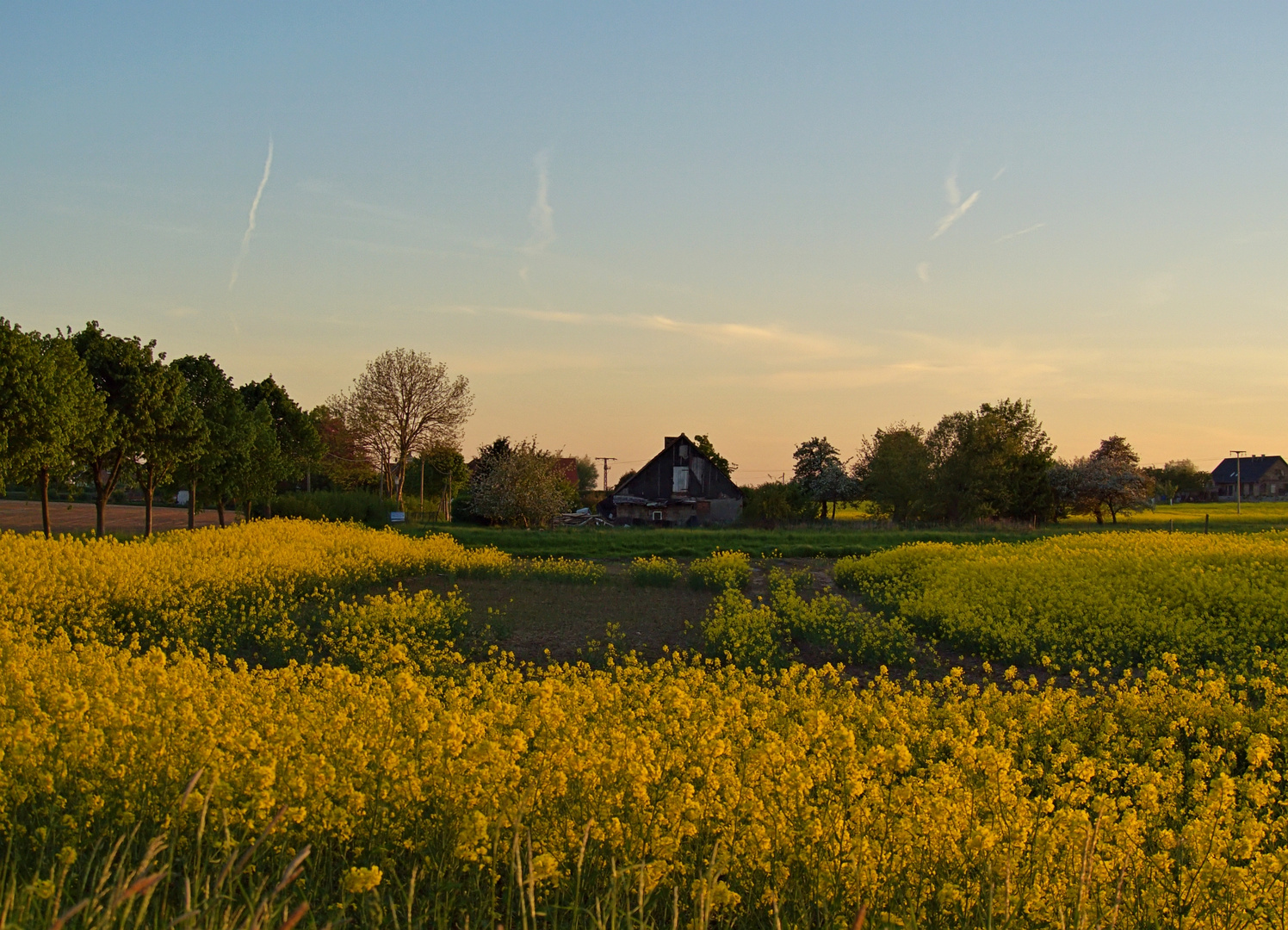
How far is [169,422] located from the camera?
97.5 feet

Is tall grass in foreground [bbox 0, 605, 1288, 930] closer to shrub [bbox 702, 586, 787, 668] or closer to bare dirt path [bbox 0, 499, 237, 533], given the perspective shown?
shrub [bbox 702, 586, 787, 668]

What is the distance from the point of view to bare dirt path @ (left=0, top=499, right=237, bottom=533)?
38688 mm

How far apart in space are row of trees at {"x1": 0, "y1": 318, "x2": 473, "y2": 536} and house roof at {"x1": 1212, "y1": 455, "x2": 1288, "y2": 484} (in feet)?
342

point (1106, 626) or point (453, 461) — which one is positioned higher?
point (453, 461)

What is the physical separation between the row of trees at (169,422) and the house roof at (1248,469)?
104362 millimetres

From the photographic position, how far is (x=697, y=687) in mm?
7754

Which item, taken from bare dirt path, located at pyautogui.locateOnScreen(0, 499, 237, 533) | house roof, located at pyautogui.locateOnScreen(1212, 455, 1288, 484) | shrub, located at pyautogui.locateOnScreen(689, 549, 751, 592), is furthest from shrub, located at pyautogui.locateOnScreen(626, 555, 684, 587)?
house roof, located at pyautogui.locateOnScreen(1212, 455, 1288, 484)

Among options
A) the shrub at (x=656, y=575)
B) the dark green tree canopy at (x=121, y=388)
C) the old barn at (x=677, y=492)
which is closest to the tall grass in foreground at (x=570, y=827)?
the shrub at (x=656, y=575)

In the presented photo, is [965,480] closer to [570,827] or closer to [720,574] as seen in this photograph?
[720,574]

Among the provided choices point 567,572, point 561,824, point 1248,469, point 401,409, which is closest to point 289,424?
point 401,409

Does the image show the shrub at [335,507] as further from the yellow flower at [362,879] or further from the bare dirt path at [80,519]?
the yellow flower at [362,879]

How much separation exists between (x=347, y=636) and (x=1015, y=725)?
8.23 m

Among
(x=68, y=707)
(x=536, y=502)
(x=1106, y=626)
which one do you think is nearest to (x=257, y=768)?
(x=68, y=707)

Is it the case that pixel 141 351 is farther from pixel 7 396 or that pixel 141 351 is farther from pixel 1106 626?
pixel 1106 626
